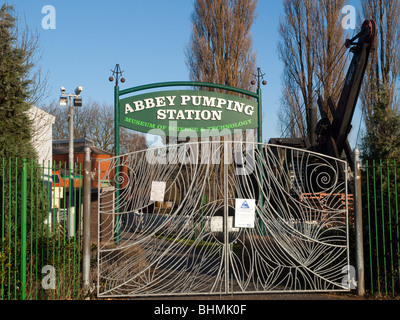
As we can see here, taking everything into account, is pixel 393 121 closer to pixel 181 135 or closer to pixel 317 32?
pixel 181 135

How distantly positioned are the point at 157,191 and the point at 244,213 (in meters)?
1.51

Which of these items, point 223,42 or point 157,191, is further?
point 223,42

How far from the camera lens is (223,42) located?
19672 mm

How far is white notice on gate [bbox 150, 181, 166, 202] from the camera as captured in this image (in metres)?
7.15

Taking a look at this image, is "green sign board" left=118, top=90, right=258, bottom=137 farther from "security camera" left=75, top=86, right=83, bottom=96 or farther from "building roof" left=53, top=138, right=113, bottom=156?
"building roof" left=53, top=138, right=113, bottom=156

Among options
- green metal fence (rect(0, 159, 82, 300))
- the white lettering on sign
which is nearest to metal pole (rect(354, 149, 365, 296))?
green metal fence (rect(0, 159, 82, 300))

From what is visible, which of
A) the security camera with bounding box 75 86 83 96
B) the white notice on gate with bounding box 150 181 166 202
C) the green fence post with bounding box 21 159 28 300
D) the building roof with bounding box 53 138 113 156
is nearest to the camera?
the green fence post with bounding box 21 159 28 300

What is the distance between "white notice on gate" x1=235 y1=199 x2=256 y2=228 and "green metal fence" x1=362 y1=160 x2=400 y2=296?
74.1 inches

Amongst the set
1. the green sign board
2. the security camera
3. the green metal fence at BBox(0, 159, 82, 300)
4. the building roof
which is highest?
the security camera

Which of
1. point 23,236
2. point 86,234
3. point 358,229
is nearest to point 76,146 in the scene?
point 86,234

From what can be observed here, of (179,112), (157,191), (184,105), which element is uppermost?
(184,105)

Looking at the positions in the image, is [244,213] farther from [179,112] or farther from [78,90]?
[78,90]

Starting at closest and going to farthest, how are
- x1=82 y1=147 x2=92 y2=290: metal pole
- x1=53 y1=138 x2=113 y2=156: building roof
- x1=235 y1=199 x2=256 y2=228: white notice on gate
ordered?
1. x1=82 y1=147 x2=92 y2=290: metal pole
2. x1=235 y1=199 x2=256 y2=228: white notice on gate
3. x1=53 y1=138 x2=113 y2=156: building roof
